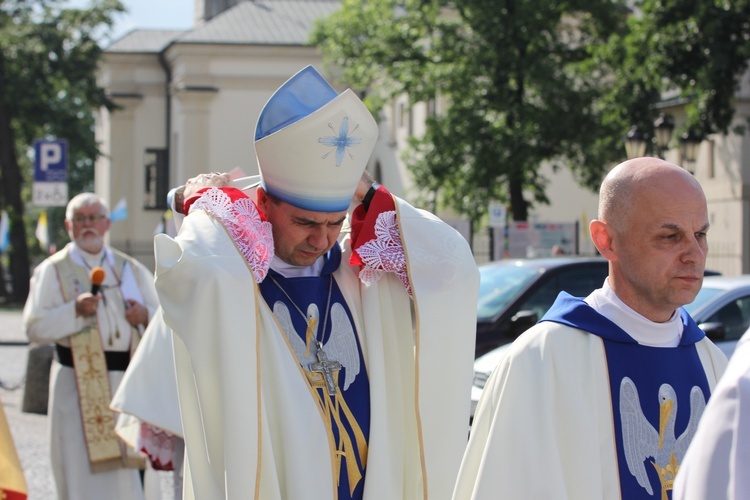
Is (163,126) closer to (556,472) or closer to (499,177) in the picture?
(499,177)

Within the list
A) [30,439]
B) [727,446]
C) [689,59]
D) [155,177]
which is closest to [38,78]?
[155,177]

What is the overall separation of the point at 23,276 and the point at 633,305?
3266 cm

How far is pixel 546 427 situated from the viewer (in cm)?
291

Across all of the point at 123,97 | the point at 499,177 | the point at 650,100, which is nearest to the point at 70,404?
the point at 650,100

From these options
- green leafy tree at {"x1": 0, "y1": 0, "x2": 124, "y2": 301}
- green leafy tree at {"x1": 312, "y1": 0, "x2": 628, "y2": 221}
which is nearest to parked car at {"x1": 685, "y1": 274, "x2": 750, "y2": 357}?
green leafy tree at {"x1": 312, "y1": 0, "x2": 628, "y2": 221}

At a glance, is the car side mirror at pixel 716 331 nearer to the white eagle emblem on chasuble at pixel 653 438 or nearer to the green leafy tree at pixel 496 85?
the white eagle emblem on chasuble at pixel 653 438

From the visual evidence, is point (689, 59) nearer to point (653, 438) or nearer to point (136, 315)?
point (136, 315)

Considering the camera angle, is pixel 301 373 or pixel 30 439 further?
pixel 30 439

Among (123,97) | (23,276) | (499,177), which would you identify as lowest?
(23,276)

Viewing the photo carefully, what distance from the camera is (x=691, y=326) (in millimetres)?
3246

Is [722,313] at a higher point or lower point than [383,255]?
lower

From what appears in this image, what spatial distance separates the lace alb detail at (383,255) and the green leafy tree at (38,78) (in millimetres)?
31390

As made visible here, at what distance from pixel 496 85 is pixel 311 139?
24548mm

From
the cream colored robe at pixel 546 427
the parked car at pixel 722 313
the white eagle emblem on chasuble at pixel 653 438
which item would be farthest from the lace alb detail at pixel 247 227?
the parked car at pixel 722 313
